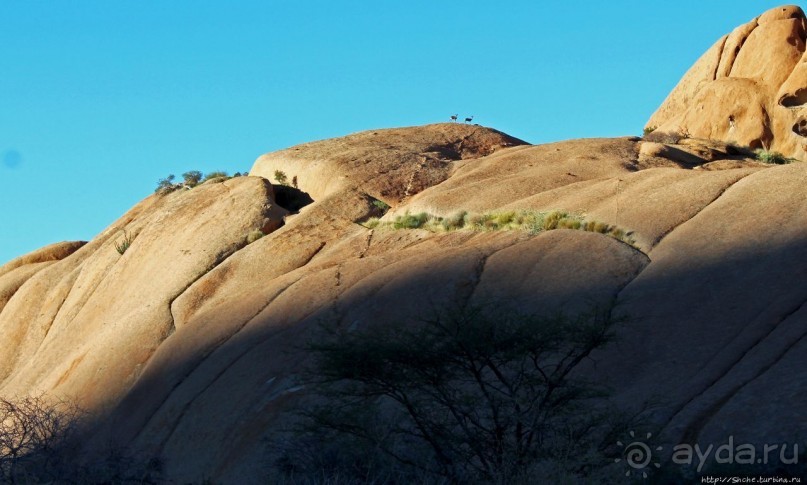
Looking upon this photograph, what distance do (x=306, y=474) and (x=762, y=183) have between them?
10350mm

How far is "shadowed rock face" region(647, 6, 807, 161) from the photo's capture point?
43.4m

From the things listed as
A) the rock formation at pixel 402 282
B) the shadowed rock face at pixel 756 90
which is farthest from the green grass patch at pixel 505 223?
the shadowed rock face at pixel 756 90

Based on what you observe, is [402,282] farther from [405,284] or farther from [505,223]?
[505,223]

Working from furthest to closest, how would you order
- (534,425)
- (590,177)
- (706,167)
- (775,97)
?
(775,97) < (706,167) < (590,177) < (534,425)

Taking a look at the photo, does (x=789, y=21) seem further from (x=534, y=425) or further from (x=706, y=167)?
(x=534, y=425)

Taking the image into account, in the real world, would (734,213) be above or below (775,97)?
below

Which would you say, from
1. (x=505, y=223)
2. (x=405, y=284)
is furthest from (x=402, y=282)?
(x=505, y=223)

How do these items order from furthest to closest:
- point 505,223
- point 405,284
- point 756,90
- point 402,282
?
1. point 756,90
2. point 505,223
3. point 402,282
4. point 405,284

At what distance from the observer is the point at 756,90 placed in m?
45.0

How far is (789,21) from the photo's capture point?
1837 inches

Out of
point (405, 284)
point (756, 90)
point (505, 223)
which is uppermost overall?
point (756, 90)

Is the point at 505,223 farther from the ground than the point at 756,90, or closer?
closer

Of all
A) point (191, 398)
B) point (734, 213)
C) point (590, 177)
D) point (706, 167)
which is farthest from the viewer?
point (706, 167)

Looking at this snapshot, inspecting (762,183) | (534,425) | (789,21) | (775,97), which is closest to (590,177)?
(762,183)
